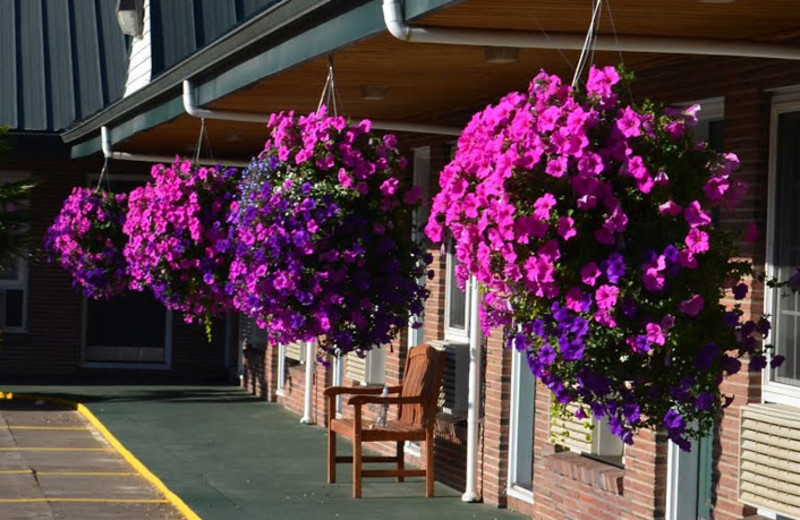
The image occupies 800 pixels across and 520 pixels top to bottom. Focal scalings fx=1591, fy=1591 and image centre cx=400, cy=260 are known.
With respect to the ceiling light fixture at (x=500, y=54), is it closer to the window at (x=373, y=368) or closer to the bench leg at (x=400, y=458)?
the bench leg at (x=400, y=458)

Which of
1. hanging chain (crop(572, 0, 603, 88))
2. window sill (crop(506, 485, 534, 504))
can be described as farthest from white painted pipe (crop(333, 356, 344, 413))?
hanging chain (crop(572, 0, 603, 88))

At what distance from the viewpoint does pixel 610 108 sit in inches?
237

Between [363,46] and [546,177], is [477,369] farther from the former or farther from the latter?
[546,177]

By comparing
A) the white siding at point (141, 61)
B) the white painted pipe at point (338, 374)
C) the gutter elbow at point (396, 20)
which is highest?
the white siding at point (141, 61)

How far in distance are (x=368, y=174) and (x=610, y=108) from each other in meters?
3.86

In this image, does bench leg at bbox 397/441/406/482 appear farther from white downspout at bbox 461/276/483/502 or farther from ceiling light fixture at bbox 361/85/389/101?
ceiling light fixture at bbox 361/85/389/101

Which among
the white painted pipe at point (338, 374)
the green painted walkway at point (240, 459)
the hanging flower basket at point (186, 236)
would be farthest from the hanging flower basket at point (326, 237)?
the white painted pipe at point (338, 374)

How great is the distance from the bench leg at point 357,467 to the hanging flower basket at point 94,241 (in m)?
7.71

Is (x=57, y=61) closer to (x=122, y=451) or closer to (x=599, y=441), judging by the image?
(x=122, y=451)

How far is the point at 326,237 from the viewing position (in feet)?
31.4

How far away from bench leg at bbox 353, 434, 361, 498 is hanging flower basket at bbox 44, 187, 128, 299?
25.3 feet

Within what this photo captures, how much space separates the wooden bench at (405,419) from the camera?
1268 centimetres

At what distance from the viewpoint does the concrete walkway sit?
1234 centimetres

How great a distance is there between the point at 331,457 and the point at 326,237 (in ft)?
14.6
